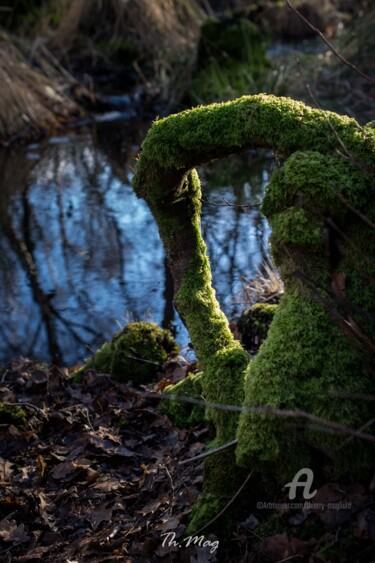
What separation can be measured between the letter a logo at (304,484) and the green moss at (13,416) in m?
2.35

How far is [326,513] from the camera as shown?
257 cm

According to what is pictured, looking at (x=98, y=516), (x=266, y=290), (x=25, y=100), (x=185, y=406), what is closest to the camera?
(x=98, y=516)

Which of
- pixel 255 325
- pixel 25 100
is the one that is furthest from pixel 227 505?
pixel 25 100

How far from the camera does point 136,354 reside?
205 inches

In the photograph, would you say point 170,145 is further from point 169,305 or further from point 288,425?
point 169,305

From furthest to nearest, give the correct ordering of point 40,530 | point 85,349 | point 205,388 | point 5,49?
point 5,49 < point 85,349 < point 40,530 < point 205,388

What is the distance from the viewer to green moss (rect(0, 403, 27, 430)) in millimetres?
4605

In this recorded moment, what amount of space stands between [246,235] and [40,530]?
223 inches

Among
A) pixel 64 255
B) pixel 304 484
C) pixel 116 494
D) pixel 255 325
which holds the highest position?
pixel 64 255

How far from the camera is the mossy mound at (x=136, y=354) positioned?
16.9 feet

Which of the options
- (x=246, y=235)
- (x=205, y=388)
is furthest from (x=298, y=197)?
(x=246, y=235)

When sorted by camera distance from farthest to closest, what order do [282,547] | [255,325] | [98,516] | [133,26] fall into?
[133,26] → [255,325] → [98,516] → [282,547]

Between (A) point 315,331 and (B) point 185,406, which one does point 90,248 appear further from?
(A) point 315,331

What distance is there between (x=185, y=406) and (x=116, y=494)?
0.85 metres
